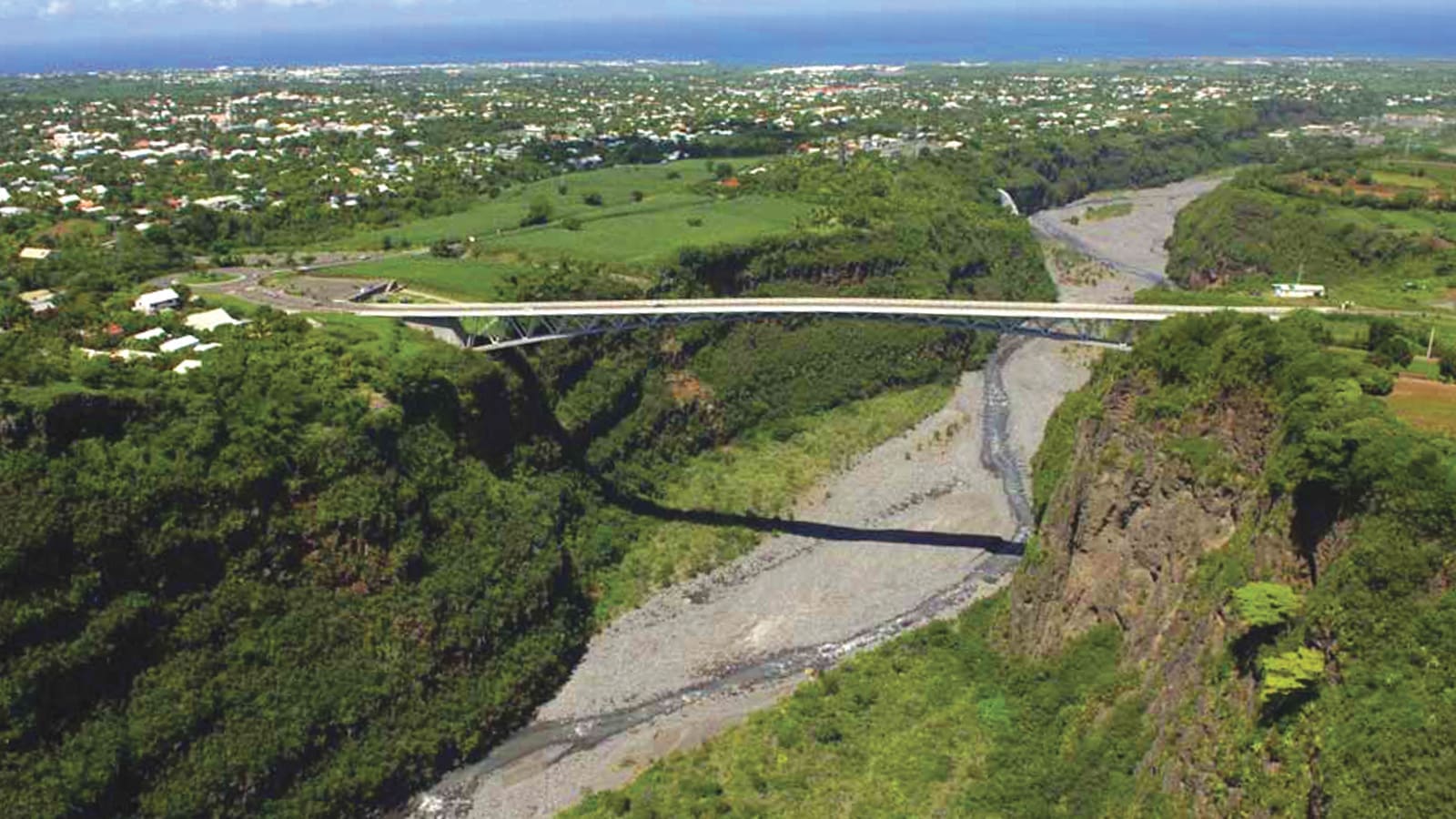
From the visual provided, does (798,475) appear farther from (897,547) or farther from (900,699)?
(900,699)

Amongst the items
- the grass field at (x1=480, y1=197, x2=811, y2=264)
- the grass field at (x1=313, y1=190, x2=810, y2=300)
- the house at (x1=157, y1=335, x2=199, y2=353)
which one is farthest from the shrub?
the grass field at (x1=480, y1=197, x2=811, y2=264)

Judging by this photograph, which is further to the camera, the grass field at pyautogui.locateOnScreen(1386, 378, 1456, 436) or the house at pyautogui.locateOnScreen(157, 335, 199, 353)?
the house at pyautogui.locateOnScreen(157, 335, 199, 353)

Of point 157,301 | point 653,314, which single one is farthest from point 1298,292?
point 157,301

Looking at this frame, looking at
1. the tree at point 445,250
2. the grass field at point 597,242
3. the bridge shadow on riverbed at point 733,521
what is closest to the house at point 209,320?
the bridge shadow on riverbed at point 733,521

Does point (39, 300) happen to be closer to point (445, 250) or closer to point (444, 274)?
point (444, 274)

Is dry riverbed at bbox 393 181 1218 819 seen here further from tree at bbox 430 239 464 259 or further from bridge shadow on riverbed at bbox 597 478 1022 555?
tree at bbox 430 239 464 259
